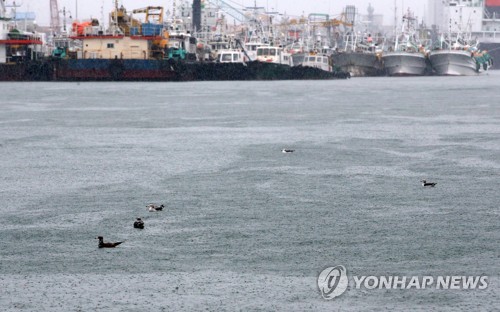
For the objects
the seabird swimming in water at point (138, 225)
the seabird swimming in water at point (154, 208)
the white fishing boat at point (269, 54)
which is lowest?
the white fishing boat at point (269, 54)

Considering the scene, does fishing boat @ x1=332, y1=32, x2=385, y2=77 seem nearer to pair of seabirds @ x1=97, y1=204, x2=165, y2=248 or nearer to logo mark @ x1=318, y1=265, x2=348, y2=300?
pair of seabirds @ x1=97, y1=204, x2=165, y2=248

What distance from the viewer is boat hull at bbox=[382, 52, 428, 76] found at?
169125mm

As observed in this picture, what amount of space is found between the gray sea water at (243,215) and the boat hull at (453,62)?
122773mm

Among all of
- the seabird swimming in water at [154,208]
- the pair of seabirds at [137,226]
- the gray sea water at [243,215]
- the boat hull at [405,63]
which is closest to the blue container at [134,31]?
the boat hull at [405,63]

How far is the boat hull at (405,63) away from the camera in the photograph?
555 ft

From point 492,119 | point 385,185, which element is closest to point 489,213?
point 385,185

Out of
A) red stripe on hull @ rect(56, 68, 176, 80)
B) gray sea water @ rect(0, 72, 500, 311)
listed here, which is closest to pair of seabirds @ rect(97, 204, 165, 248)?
gray sea water @ rect(0, 72, 500, 311)

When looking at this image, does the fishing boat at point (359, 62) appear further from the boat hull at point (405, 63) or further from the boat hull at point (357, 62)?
the boat hull at point (405, 63)

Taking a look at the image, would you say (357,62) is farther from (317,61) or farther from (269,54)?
(269,54)

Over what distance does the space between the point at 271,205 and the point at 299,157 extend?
10.8 meters

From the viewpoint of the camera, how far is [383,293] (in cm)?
1623

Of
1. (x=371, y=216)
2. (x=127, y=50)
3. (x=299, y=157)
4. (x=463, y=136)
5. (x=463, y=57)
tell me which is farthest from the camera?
(x=463, y=57)

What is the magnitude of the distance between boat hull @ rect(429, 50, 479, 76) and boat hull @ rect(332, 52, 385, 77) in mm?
10185

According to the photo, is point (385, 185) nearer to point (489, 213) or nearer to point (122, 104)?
point (489, 213)
